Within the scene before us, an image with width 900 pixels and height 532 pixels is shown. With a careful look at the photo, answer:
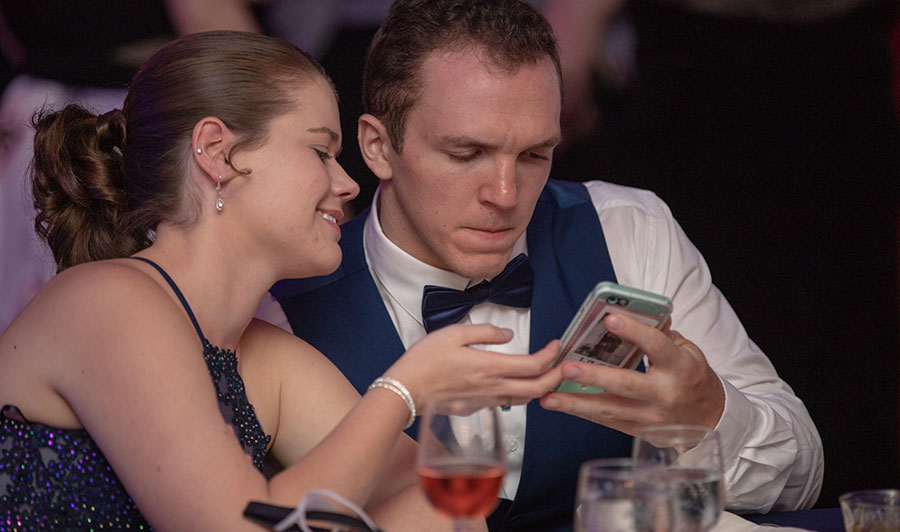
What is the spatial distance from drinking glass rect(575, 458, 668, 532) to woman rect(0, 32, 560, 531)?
0.53 metres

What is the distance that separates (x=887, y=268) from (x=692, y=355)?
2125 mm

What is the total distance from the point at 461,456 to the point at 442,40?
1532mm

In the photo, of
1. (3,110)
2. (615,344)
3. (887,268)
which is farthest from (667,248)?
(3,110)

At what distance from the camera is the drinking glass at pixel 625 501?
4.24ft

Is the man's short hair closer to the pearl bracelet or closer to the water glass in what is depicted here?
the pearl bracelet

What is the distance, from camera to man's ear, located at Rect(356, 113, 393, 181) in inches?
111

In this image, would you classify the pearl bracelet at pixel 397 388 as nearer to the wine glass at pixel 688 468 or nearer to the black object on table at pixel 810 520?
the wine glass at pixel 688 468

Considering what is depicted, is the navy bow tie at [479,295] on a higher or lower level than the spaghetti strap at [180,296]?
lower

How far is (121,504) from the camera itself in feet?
6.56

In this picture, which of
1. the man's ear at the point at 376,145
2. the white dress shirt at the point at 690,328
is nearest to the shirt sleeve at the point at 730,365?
the white dress shirt at the point at 690,328

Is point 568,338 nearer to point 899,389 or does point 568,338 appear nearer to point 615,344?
point 615,344

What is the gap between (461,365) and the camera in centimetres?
183

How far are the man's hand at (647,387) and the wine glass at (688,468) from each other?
0.40 meters

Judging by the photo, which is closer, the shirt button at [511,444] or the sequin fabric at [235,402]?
the sequin fabric at [235,402]
